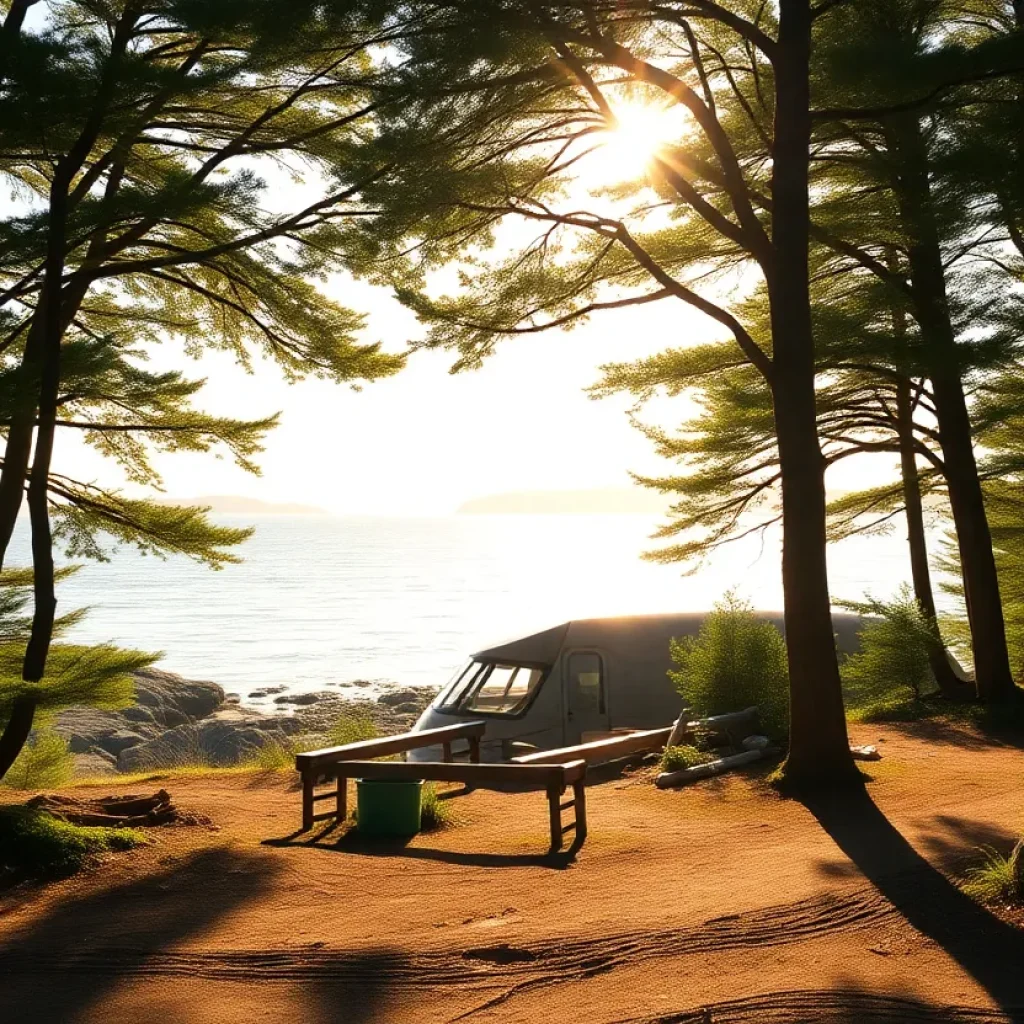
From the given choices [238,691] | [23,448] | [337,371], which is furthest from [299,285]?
[238,691]

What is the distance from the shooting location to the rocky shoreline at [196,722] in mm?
28906

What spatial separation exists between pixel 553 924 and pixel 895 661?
1154cm

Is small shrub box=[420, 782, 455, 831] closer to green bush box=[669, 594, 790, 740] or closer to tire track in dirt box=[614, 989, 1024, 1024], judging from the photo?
green bush box=[669, 594, 790, 740]

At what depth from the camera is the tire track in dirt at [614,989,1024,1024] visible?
499 centimetres

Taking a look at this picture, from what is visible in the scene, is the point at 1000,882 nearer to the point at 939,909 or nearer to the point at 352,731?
the point at 939,909

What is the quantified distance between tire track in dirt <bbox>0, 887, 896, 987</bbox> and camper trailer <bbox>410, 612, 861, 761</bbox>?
850 cm

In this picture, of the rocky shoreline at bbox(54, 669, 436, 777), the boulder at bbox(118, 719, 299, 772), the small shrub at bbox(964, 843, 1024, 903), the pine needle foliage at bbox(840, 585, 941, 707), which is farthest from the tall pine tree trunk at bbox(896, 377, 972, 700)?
the boulder at bbox(118, 719, 299, 772)

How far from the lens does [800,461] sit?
Result: 10.7 metres

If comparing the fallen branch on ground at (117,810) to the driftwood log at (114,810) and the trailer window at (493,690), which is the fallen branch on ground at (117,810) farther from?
the trailer window at (493,690)

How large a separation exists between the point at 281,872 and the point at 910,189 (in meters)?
10.1

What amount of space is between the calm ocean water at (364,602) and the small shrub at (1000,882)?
9.75 m

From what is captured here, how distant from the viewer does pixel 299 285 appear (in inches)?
517

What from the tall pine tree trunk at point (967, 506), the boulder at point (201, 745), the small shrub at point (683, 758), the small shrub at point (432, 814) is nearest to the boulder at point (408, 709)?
the boulder at point (201, 745)

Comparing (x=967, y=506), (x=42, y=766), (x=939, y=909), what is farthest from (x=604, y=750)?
(x=42, y=766)
